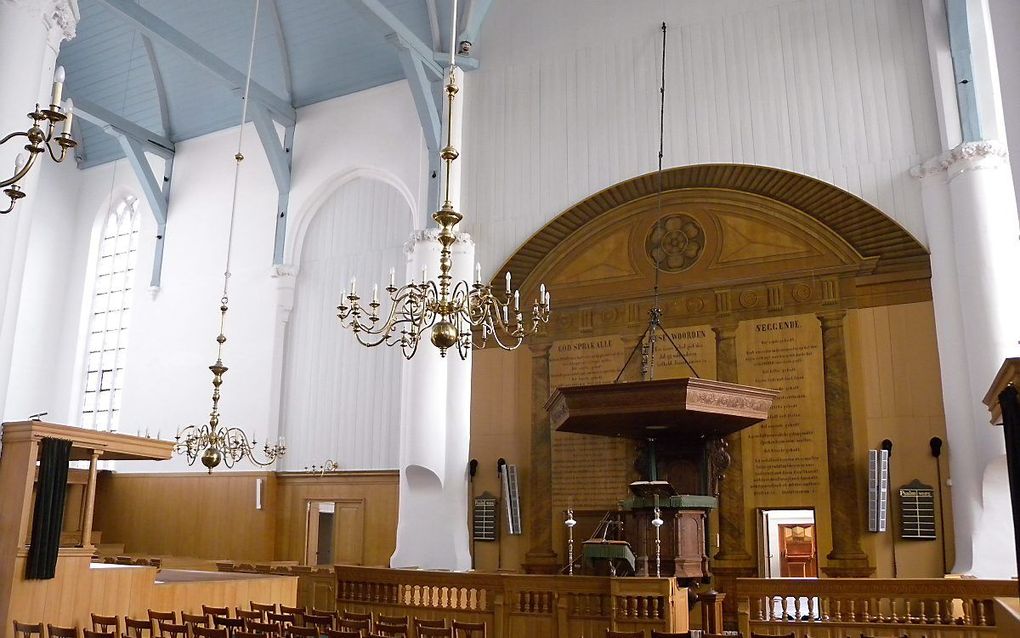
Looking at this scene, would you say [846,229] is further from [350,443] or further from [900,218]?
[350,443]

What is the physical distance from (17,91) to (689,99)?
28.1ft

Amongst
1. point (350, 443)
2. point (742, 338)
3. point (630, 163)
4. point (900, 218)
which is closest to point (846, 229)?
point (900, 218)

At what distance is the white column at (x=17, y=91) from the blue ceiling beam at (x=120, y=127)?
25.4 feet

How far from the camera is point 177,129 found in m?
17.6

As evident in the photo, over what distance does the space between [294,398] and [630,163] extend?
7127mm

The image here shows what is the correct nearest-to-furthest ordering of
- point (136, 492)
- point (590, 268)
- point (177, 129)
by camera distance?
point (590, 268), point (136, 492), point (177, 129)

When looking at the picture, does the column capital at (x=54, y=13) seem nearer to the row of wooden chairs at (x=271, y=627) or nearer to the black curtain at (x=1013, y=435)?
the row of wooden chairs at (x=271, y=627)

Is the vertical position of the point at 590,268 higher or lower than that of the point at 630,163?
lower

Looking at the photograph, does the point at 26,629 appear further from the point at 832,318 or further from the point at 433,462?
the point at 832,318

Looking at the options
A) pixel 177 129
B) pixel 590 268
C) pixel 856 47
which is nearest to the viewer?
pixel 856 47

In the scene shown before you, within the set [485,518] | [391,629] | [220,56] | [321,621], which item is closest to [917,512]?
[485,518]

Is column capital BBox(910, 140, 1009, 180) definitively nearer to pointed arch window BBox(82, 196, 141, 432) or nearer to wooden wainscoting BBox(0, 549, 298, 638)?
wooden wainscoting BBox(0, 549, 298, 638)

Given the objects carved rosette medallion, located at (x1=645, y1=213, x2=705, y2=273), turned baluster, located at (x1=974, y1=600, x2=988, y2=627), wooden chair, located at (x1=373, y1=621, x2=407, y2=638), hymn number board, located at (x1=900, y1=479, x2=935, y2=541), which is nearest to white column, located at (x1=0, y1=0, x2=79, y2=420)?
wooden chair, located at (x1=373, y1=621, x2=407, y2=638)

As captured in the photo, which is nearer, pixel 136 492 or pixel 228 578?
pixel 228 578
